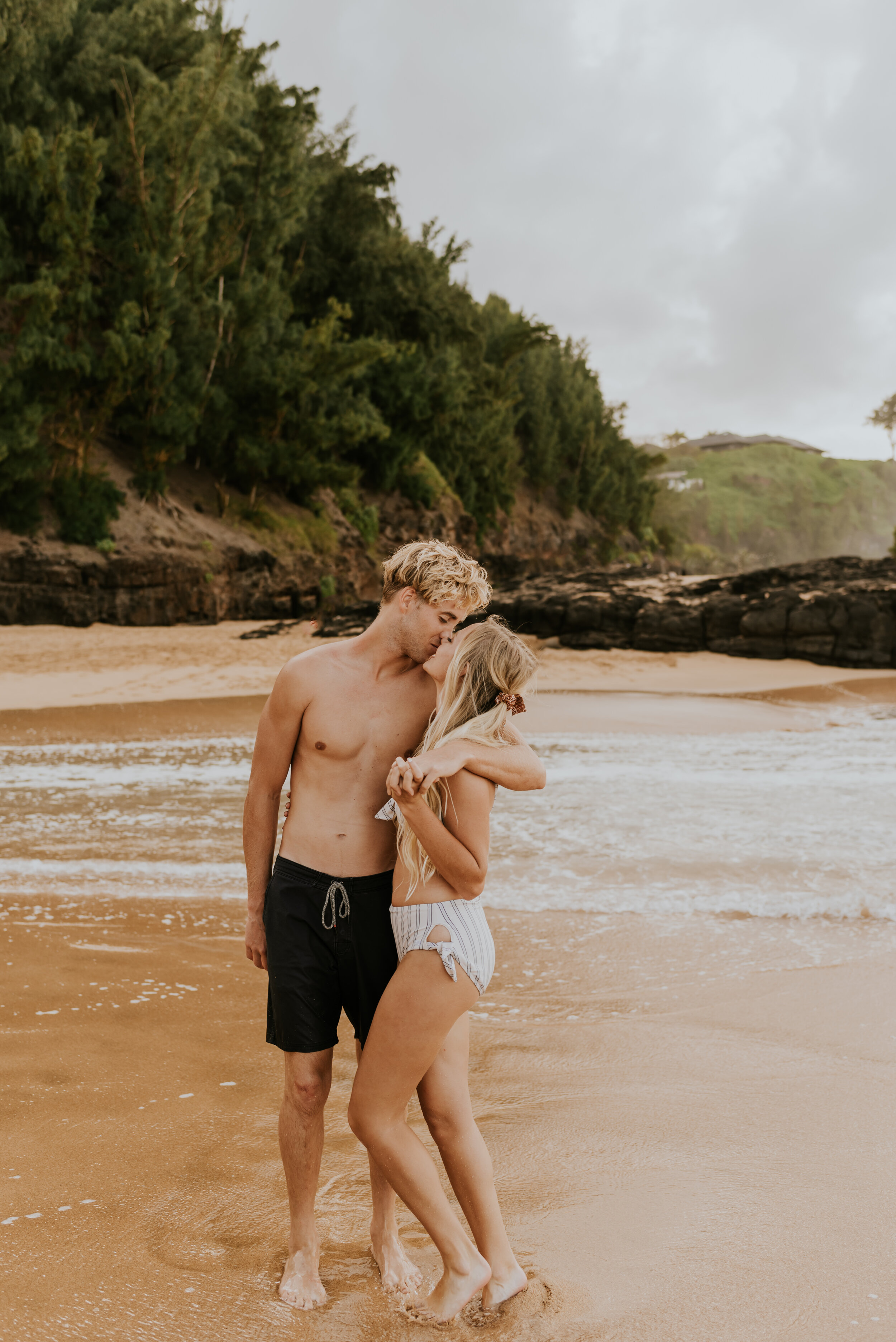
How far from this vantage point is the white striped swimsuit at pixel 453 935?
6.59 feet

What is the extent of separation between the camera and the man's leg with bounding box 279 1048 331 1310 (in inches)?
85.8

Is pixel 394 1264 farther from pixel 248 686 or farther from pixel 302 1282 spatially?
pixel 248 686

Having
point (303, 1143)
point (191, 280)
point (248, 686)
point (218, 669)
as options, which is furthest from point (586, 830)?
point (191, 280)

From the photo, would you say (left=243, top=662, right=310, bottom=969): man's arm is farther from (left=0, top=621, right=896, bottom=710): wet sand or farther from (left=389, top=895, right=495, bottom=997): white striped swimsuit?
(left=0, top=621, right=896, bottom=710): wet sand

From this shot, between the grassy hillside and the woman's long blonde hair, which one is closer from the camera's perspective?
the woman's long blonde hair

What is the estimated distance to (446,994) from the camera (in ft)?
6.56

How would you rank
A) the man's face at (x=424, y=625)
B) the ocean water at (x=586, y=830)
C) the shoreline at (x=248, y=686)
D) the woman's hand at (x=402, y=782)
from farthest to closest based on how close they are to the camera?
the shoreline at (x=248, y=686) → the ocean water at (x=586, y=830) → the man's face at (x=424, y=625) → the woman's hand at (x=402, y=782)

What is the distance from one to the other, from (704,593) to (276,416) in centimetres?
1235

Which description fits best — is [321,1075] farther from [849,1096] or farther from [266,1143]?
[849,1096]

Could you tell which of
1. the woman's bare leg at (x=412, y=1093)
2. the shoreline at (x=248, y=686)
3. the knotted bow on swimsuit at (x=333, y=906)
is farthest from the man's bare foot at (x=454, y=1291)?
the shoreline at (x=248, y=686)

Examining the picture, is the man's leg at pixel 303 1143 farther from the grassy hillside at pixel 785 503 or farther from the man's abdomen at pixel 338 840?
the grassy hillside at pixel 785 503

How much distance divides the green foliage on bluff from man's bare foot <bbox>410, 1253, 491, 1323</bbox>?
19.0 m

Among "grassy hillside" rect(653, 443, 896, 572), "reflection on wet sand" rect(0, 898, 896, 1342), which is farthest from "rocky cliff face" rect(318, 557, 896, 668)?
"grassy hillside" rect(653, 443, 896, 572)

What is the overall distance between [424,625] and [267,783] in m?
0.58
